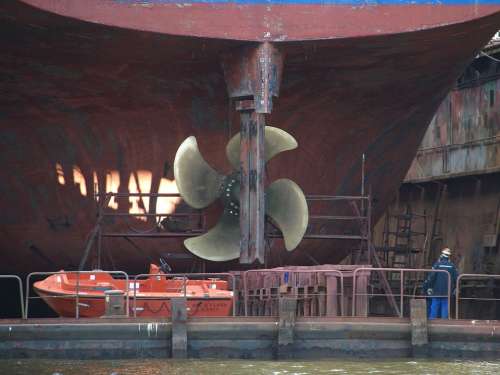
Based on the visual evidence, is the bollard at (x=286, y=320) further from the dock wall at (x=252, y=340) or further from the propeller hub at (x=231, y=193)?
the propeller hub at (x=231, y=193)

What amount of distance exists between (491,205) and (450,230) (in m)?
2.74

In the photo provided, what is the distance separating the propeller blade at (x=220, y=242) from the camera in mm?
27312

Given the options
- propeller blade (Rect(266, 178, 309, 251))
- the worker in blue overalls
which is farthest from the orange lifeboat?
the worker in blue overalls

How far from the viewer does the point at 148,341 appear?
21.0 metres

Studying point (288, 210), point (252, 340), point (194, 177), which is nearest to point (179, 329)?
point (252, 340)

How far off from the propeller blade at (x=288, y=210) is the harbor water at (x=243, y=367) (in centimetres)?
674

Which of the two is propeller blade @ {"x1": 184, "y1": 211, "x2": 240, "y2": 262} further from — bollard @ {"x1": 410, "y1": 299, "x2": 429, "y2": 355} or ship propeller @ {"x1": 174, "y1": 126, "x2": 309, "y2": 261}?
bollard @ {"x1": 410, "y1": 299, "x2": 429, "y2": 355}

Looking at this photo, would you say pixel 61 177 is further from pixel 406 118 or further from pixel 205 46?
pixel 406 118

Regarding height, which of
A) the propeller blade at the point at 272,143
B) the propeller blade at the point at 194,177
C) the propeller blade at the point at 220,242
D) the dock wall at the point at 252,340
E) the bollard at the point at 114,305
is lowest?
the dock wall at the point at 252,340

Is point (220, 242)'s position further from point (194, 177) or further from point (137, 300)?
point (137, 300)

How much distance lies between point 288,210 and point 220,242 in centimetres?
163

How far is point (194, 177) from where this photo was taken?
28.1 metres

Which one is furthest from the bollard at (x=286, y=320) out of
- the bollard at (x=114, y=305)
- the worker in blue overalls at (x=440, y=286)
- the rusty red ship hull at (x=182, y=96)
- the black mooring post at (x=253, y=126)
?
the rusty red ship hull at (x=182, y=96)

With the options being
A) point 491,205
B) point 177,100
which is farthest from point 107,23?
point 491,205
